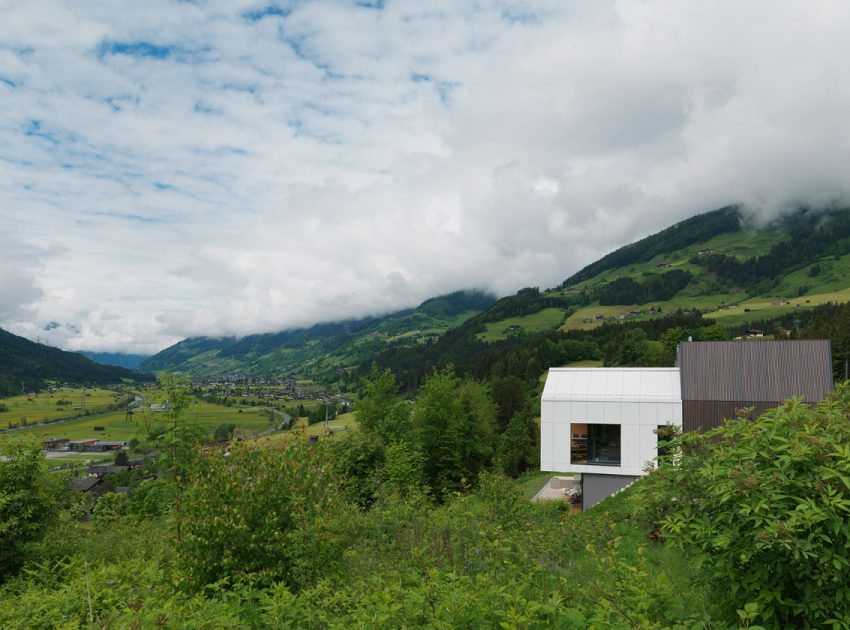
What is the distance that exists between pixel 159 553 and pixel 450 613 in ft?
24.5

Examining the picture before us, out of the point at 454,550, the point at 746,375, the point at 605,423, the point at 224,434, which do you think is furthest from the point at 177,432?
the point at 746,375

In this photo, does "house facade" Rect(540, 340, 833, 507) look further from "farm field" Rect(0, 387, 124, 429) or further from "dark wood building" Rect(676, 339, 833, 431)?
"farm field" Rect(0, 387, 124, 429)

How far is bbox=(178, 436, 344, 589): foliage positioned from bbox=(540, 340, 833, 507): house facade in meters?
18.9

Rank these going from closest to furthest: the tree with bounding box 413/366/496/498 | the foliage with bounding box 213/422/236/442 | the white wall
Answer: the foliage with bounding box 213/422/236/442 → the white wall → the tree with bounding box 413/366/496/498

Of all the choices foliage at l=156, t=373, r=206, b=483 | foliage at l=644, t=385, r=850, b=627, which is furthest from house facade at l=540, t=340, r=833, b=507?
foliage at l=644, t=385, r=850, b=627

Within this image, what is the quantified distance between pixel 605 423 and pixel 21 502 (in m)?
23.0

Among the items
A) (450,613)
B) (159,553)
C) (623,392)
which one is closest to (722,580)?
(450,613)

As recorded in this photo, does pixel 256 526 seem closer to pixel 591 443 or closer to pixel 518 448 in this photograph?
pixel 591 443

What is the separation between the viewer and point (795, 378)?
2420 centimetres

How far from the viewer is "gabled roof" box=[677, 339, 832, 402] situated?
2406cm

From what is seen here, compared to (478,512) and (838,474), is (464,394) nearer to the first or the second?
(478,512)

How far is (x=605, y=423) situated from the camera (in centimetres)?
2514

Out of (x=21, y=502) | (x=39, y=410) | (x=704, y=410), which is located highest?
(x=704, y=410)

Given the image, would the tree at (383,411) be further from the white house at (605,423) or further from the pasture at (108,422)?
the pasture at (108,422)
